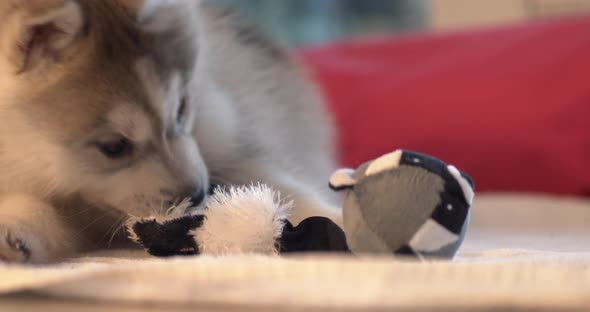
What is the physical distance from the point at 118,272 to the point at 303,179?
74 centimetres

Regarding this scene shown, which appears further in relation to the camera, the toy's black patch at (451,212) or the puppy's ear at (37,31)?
the puppy's ear at (37,31)

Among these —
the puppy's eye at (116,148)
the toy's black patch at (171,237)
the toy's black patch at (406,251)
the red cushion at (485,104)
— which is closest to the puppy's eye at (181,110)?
the puppy's eye at (116,148)

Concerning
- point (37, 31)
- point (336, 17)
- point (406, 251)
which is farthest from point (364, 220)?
point (336, 17)

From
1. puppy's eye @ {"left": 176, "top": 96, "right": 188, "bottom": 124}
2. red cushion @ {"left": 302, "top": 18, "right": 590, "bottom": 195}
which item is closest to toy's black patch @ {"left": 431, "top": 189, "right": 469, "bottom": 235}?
puppy's eye @ {"left": 176, "top": 96, "right": 188, "bottom": 124}

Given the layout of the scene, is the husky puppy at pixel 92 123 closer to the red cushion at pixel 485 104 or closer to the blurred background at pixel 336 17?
the red cushion at pixel 485 104

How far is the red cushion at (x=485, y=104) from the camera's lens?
1834mm

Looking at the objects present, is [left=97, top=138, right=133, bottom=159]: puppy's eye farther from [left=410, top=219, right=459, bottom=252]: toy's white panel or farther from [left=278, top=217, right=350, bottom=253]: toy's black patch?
[left=410, top=219, right=459, bottom=252]: toy's white panel

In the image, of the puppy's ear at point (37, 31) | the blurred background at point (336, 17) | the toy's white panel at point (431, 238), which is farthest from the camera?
the blurred background at point (336, 17)

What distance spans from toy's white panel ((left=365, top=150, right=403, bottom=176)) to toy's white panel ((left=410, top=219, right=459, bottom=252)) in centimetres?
8

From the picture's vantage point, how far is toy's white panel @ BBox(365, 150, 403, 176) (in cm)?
74

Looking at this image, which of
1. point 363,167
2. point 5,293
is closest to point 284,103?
point 363,167

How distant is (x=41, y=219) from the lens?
1033mm

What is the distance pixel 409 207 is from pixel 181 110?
60 cm

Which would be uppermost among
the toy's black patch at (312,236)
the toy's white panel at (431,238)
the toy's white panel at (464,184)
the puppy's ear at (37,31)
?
the puppy's ear at (37,31)
